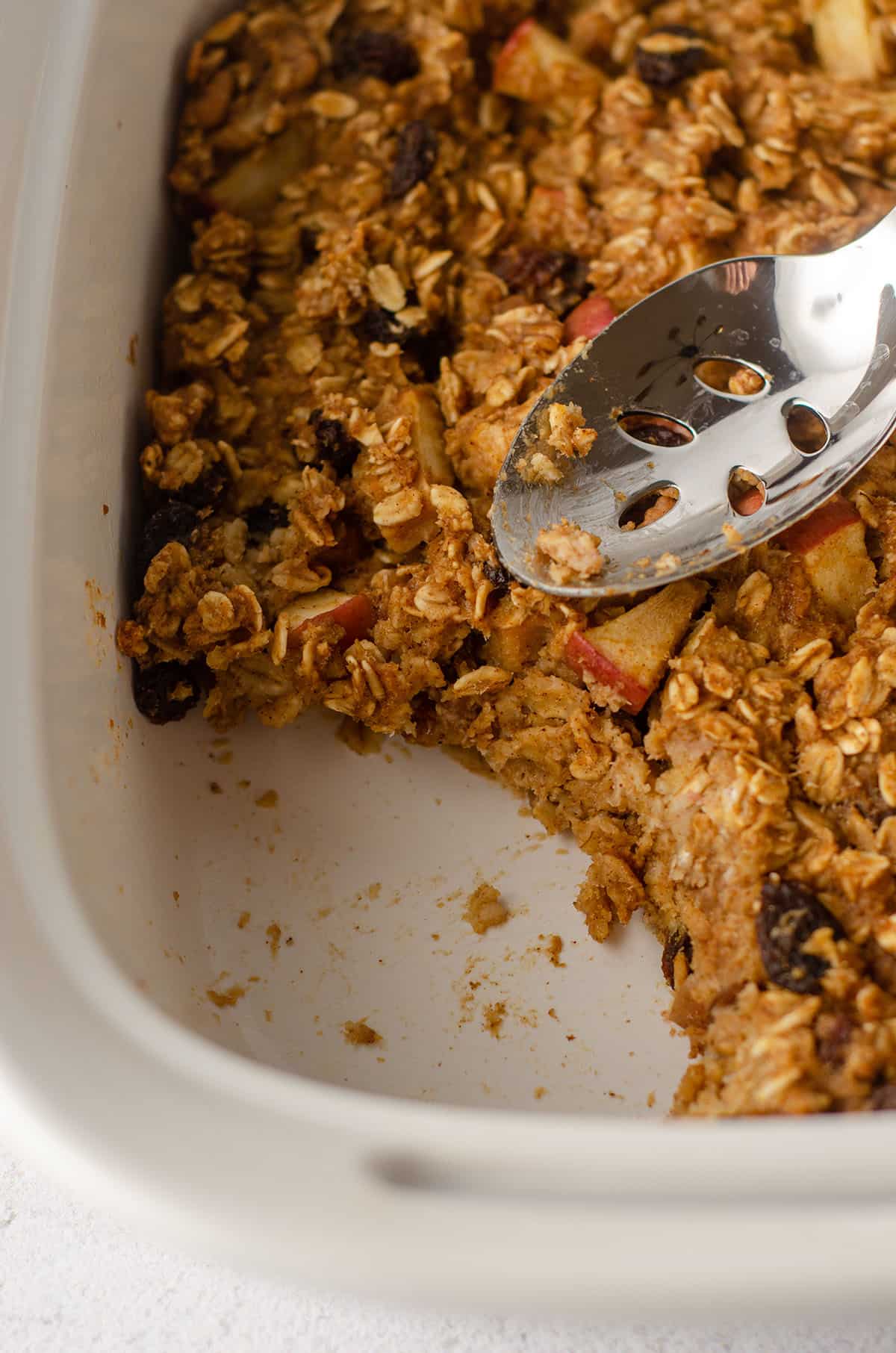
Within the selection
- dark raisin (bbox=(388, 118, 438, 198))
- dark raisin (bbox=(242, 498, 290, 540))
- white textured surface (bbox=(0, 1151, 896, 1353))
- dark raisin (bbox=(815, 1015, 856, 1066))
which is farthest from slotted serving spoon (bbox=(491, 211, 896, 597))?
white textured surface (bbox=(0, 1151, 896, 1353))

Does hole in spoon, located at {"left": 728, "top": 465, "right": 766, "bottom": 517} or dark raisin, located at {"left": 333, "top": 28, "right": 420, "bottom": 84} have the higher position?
dark raisin, located at {"left": 333, "top": 28, "right": 420, "bottom": 84}

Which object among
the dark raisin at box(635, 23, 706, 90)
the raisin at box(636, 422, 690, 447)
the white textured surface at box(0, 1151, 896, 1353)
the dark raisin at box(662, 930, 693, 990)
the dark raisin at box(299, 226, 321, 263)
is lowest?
the white textured surface at box(0, 1151, 896, 1353)

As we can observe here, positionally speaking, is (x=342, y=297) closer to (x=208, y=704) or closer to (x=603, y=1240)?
(x=208, y=704)

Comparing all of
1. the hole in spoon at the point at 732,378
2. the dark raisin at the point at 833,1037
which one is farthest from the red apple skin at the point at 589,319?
the dark raisin at the point at 833,1037

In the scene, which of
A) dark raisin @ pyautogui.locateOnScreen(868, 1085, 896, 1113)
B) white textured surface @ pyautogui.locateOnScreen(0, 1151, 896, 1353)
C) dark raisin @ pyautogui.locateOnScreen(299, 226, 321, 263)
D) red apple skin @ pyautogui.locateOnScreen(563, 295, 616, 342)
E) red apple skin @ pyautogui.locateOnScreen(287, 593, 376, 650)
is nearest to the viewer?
dark raisin @ pyautogui.locateOnScreen(868, 1085, 896, 1113)

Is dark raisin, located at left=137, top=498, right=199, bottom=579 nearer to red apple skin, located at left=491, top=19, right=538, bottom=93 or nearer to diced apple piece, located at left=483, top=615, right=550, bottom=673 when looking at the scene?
diced apple piece, located at left=483, top=615, right=550, bottom=673

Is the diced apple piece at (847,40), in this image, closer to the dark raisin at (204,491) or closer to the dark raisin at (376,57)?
the dark raisin at (376,57)
